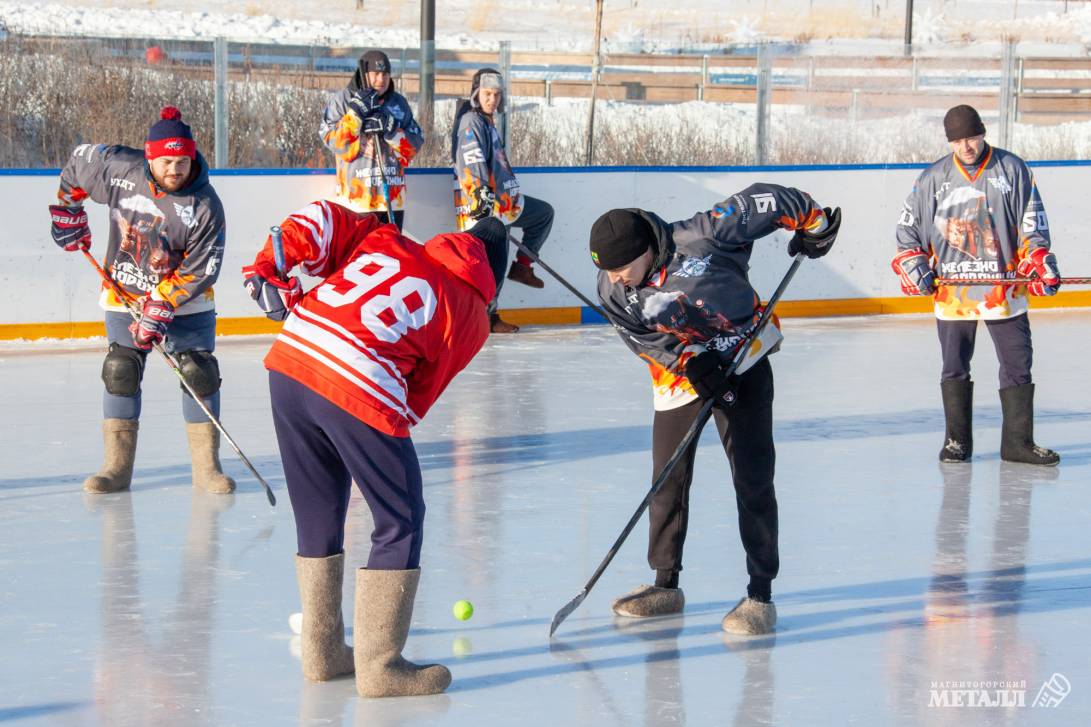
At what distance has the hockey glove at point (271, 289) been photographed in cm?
347

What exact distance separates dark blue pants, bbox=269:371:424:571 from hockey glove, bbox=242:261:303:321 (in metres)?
0.24

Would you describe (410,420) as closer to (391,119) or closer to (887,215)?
(391,119)

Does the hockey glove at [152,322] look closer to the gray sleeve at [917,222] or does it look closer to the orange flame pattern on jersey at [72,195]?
the orange flame pattern on jersey at [72,195]

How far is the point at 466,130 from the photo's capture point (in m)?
8.87

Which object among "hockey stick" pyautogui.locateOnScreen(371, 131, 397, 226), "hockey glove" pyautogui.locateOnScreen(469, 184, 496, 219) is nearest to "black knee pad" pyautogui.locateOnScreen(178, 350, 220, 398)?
"hockey stick" pyautogui.locateOnScreen(371, 131, 397, 226)

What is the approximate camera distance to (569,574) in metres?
4.48

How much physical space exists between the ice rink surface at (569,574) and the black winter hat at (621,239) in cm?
96

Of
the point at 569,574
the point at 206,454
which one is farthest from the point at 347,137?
the point at 569,574

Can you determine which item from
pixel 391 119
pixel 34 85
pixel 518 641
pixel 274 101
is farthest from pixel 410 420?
pixel 34 85

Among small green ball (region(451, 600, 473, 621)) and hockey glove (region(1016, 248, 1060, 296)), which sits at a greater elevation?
hockey glove (region(1016, 248, 1060, 296))

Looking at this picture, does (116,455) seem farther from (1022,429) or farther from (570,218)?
(570,218)

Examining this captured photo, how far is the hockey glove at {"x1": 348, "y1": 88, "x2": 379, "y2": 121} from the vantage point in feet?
27.9

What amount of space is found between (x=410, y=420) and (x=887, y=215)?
744 centimetres

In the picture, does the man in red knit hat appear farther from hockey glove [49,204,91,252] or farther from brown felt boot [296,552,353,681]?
brown felt boot [296,552,353,681]
